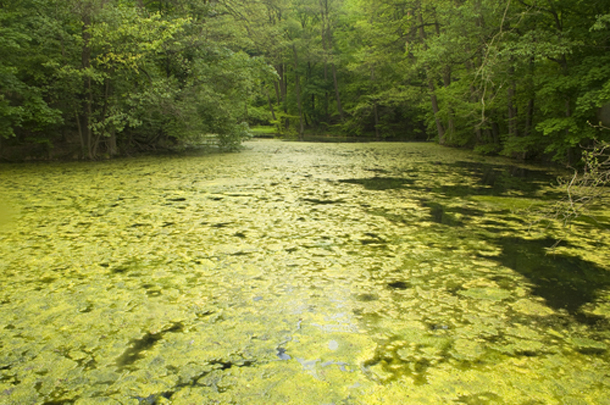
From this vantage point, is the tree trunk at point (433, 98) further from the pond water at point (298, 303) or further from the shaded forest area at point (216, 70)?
the pond water at point (298, 303)

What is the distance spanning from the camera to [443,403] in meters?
1.57

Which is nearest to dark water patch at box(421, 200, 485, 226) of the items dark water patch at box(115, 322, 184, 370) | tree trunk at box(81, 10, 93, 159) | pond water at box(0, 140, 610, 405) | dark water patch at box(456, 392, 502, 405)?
pond water at box(0, 140, 610, 405)

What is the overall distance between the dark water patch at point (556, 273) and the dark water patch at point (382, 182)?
2.73 meters

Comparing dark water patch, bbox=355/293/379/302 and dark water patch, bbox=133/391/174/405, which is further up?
dark water patch, bbox=355/293/379/302

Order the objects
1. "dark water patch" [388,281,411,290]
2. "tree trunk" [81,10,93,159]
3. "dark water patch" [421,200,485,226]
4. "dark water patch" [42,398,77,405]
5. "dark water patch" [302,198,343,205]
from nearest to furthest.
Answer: "dark water patch" [42,398,77,405]
"dark water patch" [388,281,411,290]
"dark water patch" [421,200,485,226]
"dark water patch" [302,198,343,205]
"tree trunk" [81,10,93,159]

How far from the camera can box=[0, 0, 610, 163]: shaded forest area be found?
7109 millimetres

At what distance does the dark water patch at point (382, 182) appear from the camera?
6254 mm

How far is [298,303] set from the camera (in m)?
2.46

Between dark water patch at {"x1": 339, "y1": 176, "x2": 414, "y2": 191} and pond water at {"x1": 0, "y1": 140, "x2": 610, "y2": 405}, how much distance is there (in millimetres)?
1221

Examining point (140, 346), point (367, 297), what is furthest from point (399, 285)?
point (140, 346)

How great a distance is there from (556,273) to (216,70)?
34.6ft

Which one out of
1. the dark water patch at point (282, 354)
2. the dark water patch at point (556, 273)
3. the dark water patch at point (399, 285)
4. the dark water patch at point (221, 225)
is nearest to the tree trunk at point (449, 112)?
the dark water patch at point (556, 273)

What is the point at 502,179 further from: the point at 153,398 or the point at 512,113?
the point at 153,398

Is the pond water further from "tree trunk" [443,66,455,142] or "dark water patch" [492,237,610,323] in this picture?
"tree trunk" [443,66,455,142]
